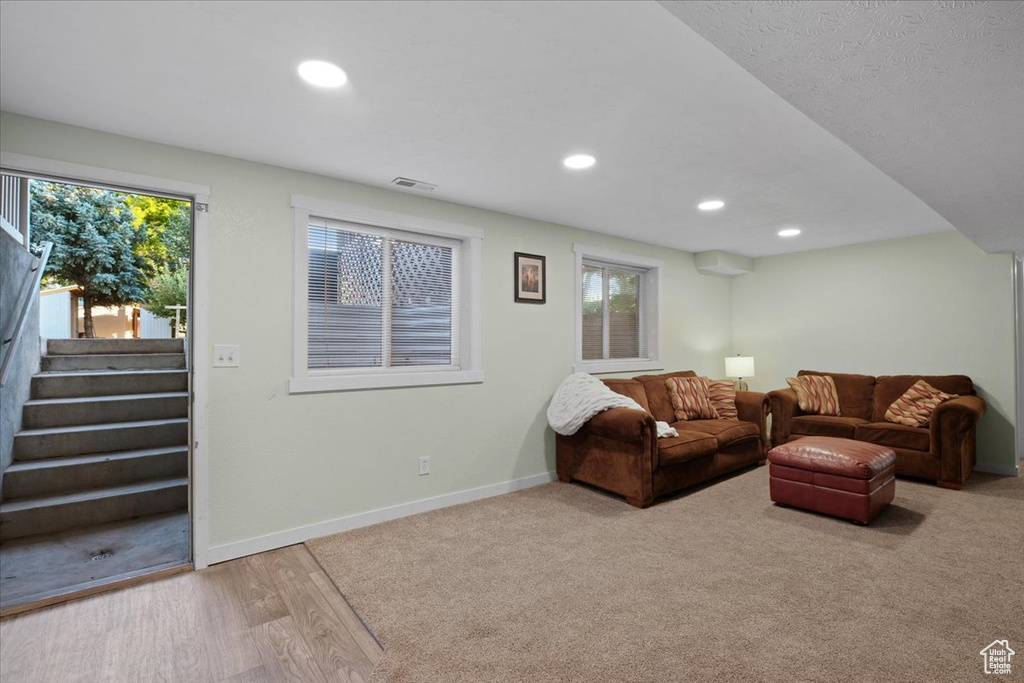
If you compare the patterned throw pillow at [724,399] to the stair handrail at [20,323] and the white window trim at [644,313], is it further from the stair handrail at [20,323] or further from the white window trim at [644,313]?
the stair handrail at [20,323]

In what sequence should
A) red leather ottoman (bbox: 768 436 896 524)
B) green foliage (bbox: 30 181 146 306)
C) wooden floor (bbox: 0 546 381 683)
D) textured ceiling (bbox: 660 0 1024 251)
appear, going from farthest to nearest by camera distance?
green foliage (bbox: 30 181 146 306) → red leather ottoman (bbox: 768 436 896 524) → wooden floor (bbox: 0 546 381 683) → textured ceiling (bbox: 660 0 1024 251)

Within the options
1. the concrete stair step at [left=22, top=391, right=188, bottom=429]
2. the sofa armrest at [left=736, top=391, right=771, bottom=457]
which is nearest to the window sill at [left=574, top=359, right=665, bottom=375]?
the sofa armrest at [left=736, top=391, right=771, bottom=457]

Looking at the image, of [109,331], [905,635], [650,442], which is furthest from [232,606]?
[109,331]

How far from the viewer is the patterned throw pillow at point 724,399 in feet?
15.8

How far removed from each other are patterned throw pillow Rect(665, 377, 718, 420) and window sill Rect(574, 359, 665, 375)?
1.03ft

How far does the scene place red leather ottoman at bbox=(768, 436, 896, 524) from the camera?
3076 millimetres

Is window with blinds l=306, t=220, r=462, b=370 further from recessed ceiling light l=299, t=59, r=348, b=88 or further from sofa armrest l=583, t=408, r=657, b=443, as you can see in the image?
recessed ceiling light l=299, t=59, r=348, b=88

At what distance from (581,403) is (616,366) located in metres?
1.07

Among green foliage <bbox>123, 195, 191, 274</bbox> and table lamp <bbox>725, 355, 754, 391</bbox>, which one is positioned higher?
green foliage <bbox>123, 195, 191, 274</bbox>

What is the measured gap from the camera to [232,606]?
2.22m

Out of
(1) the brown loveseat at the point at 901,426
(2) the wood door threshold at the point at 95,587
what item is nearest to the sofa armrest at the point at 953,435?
(1) the brown loveseat at the point at 901,426

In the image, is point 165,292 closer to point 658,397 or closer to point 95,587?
point 95,587

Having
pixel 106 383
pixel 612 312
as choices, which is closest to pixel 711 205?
pixel 612 312

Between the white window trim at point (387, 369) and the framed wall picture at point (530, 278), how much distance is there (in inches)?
15.4
